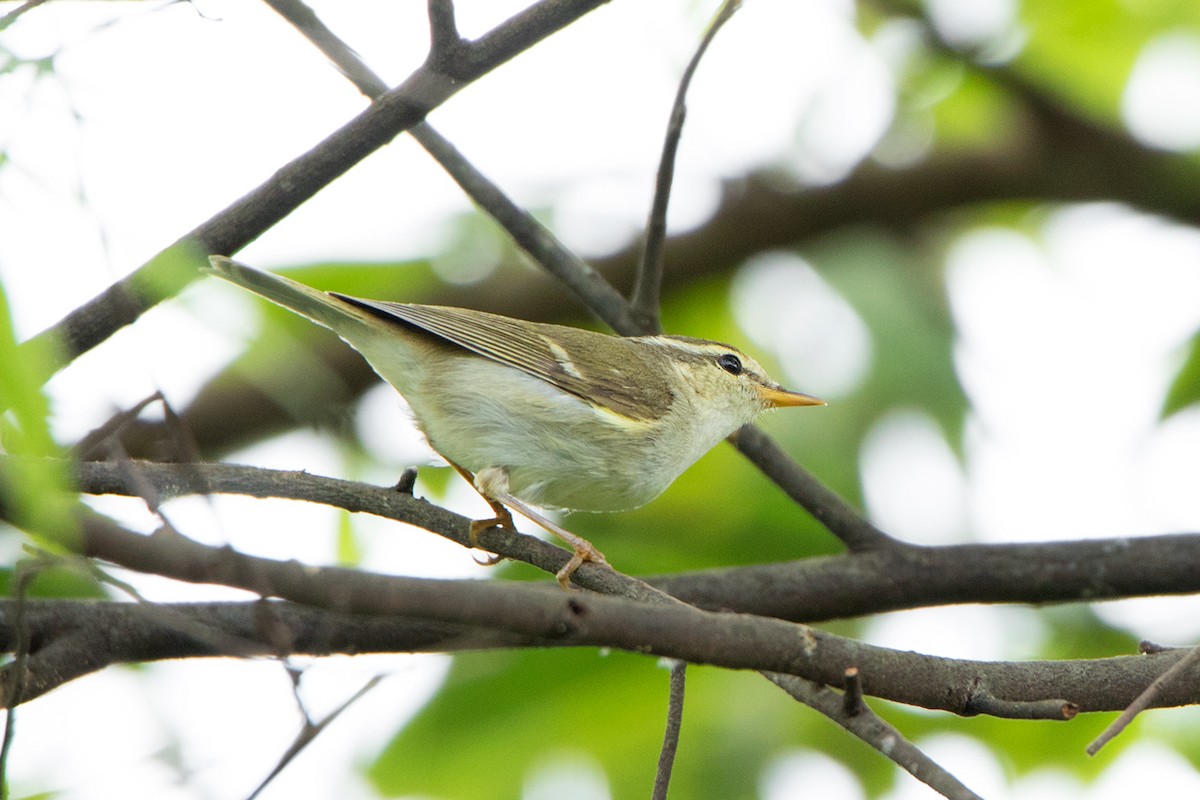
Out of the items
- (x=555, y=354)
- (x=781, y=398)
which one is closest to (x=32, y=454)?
(x=555, y=354)

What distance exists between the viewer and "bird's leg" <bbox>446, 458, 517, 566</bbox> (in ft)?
10.2

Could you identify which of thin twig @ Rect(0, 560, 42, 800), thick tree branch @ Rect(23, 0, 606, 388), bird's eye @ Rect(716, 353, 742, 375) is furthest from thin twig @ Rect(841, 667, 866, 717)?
bird's eye @ Rect(716, 353, 742, 375)

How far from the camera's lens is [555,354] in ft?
14.6

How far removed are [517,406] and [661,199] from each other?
83 cm

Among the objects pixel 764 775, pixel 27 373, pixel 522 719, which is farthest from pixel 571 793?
pixel 27 373

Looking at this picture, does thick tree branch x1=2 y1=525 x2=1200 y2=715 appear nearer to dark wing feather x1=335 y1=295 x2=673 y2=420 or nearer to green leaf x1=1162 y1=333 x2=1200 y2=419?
A: dark wing feather x1=335 y1=295 x2=673 y2=420

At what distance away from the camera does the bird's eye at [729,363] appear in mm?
5277

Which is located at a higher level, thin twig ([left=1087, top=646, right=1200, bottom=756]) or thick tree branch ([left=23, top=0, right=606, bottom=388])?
thick tree branch ([left=23, top=0, right=606, bottom=388])

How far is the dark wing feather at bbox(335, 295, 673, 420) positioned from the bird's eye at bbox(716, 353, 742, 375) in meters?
→ 0.55

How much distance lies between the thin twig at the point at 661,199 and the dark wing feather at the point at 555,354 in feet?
1.05

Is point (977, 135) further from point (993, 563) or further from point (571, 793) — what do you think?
point (571, 793)

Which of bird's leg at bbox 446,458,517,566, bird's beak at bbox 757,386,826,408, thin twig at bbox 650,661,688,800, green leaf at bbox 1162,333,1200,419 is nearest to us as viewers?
thin twig at bbox 650,661,688,800

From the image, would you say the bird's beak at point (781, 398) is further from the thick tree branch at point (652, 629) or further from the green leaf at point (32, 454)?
the green leaf at point (32, 454)

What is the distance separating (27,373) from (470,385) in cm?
278
